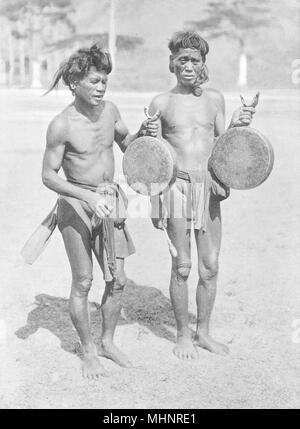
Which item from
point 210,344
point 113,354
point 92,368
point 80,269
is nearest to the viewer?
point 80,269

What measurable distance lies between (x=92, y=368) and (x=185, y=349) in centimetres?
70

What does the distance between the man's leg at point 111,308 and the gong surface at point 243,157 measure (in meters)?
0.94

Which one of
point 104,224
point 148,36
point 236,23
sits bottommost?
point 104,224

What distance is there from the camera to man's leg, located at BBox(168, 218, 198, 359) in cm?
483

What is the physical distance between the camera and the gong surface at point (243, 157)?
4.55 meters

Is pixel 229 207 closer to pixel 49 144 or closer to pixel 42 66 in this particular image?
pixel 49 144

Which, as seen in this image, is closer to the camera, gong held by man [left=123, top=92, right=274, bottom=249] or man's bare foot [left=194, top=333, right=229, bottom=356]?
gong held by man [left=123, top=92, right=274, bottom=249]

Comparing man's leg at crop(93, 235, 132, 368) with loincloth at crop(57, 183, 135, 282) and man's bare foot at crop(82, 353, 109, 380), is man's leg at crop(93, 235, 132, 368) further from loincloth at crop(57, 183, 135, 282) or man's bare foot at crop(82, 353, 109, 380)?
man's bare foot at crop(82, 353, 109, 380)

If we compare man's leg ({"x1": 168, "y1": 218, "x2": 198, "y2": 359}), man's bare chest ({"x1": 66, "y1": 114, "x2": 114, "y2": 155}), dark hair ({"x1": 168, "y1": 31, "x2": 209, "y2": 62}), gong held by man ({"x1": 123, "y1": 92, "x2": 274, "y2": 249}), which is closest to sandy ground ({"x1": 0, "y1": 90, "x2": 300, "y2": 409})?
man's leg ({"x1": 168, "y1": 218, "x2": 198, "y2": 359})

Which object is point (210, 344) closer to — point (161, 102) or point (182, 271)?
point (182, 271)

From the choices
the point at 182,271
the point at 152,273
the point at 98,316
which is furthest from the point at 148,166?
the point at 152,273

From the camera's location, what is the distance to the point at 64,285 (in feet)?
21.5

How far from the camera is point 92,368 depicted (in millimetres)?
4699

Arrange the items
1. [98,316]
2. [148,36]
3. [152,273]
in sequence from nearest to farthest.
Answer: [98,316] → [152,273] → [148,36]
